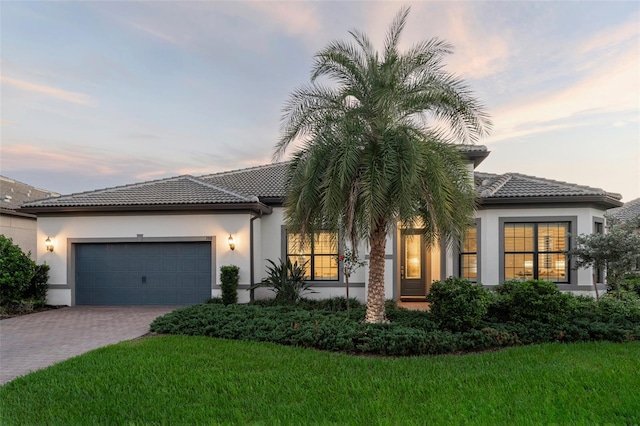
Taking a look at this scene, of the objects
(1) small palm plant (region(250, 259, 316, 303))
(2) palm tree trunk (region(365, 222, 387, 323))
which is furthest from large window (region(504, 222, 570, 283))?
(1) small palm plant (region(250, 259, 316, 303))

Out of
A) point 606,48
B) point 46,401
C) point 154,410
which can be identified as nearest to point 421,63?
point 606,48

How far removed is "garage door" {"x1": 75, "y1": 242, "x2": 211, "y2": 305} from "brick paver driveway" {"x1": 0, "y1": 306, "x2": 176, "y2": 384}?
0.43 meters

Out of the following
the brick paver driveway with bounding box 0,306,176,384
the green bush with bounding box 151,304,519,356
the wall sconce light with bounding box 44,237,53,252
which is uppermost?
the wall sconce light with bounding box 44,237,53,252

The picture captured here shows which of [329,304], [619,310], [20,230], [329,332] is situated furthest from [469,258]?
[20,230]

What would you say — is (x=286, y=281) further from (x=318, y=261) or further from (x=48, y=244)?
(x=48, y=244)

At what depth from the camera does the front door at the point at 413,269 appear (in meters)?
13.0

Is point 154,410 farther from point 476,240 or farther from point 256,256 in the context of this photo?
point 476,240

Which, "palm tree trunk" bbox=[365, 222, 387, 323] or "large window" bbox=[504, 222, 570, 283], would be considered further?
"large window" bbox=[504, 222, 570, 283]

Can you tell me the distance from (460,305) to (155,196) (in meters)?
9.86

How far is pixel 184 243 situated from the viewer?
38.7 feet

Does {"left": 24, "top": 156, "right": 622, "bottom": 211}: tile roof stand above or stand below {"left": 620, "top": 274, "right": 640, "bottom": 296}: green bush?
above

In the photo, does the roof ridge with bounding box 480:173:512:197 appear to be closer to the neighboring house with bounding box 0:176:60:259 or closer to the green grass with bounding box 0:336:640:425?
the green grass with bounding box 0:336:640:425

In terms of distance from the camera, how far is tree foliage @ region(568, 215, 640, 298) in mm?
8844

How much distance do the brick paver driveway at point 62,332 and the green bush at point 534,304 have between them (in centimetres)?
807
